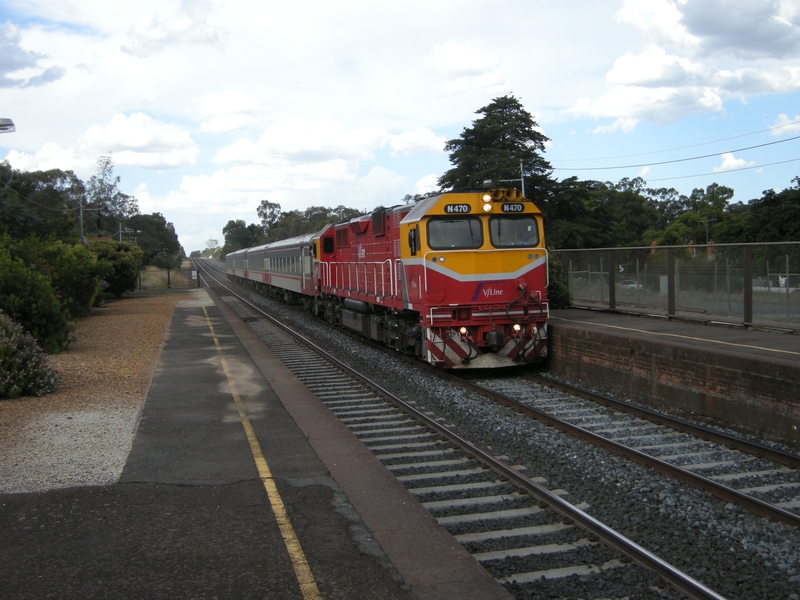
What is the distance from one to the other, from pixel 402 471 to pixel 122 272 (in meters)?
36.9

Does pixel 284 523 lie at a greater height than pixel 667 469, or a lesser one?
greater

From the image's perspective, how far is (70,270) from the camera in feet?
82.6

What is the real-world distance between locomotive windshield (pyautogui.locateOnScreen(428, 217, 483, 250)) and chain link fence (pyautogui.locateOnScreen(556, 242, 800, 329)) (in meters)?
5.03

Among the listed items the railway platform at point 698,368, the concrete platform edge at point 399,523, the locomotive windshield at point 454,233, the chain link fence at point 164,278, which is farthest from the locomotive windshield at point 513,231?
the chain link fence at point 164,278

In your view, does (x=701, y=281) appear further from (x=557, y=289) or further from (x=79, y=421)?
(x=79, y=421)

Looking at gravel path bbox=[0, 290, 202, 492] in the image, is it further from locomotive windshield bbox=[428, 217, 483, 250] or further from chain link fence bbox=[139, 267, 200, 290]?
chain link fence bbox=[139, 267, 200, 290]

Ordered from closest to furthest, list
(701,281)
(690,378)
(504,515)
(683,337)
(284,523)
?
(284,523), (504,515), (690,378), (683,337), (701,281)

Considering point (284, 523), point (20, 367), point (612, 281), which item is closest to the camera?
point (284, 523)

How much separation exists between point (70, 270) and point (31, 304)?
402 inches

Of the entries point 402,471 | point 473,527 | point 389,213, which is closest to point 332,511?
point 473,527

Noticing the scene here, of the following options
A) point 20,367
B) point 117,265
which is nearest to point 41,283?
point 20,367

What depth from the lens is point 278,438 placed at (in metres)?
8.39

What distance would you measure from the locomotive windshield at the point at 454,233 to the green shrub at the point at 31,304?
9.01 meters

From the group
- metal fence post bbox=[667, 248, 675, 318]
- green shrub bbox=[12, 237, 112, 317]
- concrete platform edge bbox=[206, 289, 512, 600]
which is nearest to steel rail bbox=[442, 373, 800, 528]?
concrete platform edge bbox=[206, 289, 512, 600]
